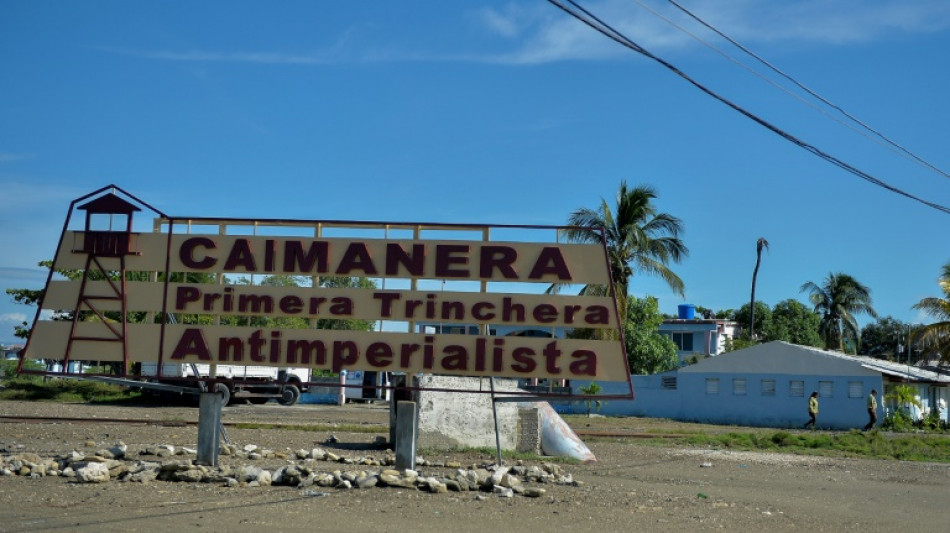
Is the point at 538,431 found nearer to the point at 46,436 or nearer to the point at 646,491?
the point at 646,491

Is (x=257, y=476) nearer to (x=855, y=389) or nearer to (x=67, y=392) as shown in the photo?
(x=855, y=389)

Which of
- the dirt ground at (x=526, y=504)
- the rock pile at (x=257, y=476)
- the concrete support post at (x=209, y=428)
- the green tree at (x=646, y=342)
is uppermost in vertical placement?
the green tree at (x=646, y=342)

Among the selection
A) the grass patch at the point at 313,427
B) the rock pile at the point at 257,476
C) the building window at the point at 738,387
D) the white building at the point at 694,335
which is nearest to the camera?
the rock pile at the point at 257,476

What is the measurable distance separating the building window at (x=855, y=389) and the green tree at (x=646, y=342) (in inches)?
609

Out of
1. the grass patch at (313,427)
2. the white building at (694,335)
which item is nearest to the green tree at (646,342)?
the white building at (694,335)

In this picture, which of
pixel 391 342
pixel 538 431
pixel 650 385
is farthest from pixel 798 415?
pixel 391 342

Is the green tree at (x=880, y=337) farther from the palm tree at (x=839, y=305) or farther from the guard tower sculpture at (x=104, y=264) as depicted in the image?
the guard tower sculpture at (x=104, y=264)

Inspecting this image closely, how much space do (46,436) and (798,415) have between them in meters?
33.9

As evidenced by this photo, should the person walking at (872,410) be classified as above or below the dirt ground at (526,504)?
above

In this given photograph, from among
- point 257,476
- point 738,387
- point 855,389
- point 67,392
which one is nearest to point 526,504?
point 257,476

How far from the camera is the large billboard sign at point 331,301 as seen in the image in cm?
1450

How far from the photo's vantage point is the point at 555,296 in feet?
47.8

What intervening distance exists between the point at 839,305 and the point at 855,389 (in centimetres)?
4315

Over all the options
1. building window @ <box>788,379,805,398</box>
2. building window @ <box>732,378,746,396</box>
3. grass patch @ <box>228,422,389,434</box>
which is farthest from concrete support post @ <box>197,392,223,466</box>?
building window @ <box>732,378,746,396</box>
